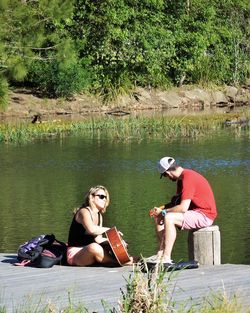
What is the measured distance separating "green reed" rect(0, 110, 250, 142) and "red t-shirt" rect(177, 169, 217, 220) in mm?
18972

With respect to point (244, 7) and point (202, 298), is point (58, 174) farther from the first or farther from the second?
point (244, 7)

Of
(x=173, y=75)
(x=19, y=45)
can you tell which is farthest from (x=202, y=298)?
A: (x=173, y=75)

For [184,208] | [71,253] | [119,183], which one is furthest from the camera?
[119,183]

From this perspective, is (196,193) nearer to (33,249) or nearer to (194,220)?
(194,220)

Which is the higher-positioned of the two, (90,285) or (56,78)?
(56,78)

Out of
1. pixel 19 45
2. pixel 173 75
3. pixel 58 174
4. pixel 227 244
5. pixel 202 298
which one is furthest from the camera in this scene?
pixel 173 75

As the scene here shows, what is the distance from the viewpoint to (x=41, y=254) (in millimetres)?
10859

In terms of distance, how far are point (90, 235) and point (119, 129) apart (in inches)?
838

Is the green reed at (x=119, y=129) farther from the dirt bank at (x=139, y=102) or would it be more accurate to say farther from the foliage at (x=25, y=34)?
the dirt bank at (x=139, y=102)

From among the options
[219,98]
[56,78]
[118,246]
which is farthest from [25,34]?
[118,246]

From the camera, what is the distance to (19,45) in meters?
39.1

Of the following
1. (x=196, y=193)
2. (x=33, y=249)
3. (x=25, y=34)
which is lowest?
(x=33, y=249)

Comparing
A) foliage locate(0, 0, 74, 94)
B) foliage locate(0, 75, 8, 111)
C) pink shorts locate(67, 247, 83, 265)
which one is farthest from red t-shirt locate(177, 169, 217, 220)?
foliage locate(0, 75, 8, 111)

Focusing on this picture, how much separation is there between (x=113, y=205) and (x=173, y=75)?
30991 mm
